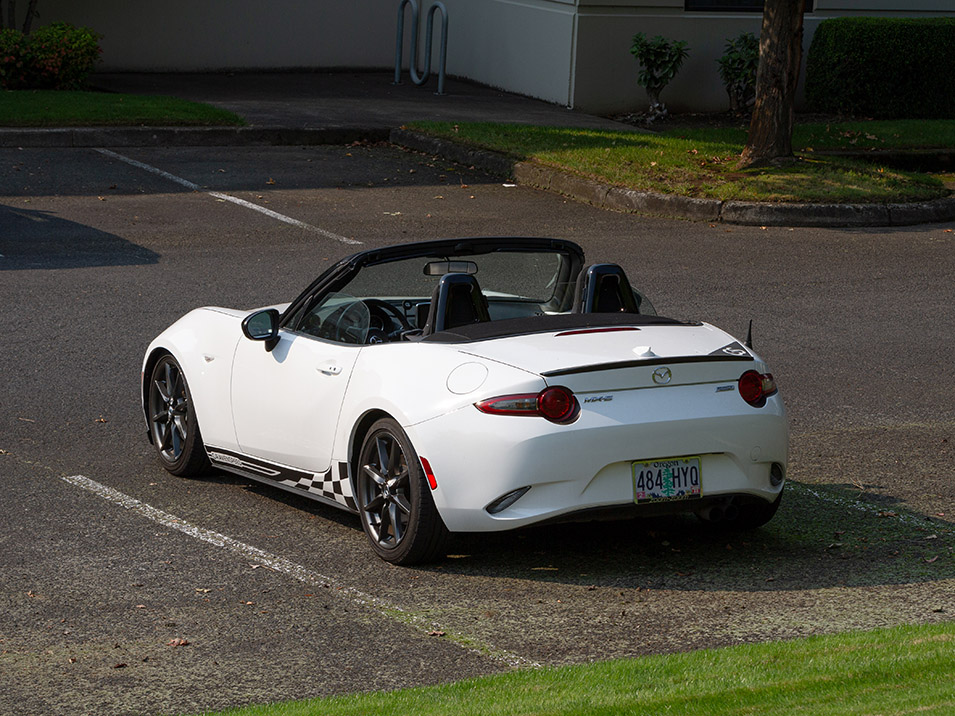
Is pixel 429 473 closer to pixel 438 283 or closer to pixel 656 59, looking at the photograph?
pixel 438 283

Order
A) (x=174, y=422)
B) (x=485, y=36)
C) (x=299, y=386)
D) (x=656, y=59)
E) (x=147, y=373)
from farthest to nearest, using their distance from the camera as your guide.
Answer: (x=485, y=36), (x=656, y=59), (x=147, y=373), (x=174, y=422), (x=299, y=386)

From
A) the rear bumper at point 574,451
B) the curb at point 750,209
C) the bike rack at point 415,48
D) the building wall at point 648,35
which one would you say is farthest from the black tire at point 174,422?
the bike rack at point 415,48

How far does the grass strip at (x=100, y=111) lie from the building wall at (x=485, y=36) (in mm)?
4588

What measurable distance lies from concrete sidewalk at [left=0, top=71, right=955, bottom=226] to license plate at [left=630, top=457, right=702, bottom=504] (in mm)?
Answer: 9107

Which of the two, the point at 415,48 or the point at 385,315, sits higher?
the point at 415,48

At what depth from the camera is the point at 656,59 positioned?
67.5ft

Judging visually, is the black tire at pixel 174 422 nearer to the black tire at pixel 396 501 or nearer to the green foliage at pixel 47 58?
the black tire at pixel 396 501

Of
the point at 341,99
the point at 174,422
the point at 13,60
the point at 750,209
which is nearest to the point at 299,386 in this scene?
the point at 174,422

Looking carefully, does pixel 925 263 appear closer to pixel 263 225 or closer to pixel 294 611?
pixel 263 225

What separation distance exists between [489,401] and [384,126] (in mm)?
13640

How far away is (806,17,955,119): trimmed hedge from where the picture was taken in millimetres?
21141

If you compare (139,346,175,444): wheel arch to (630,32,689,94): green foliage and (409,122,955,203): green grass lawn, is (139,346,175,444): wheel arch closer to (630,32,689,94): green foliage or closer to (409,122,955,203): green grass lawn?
(409,122,955,203): green grass lawn

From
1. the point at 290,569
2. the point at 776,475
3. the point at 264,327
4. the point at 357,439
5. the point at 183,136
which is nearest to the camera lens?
the point at 290,569

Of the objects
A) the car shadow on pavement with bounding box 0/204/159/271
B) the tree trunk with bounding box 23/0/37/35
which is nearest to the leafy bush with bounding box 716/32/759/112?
the tree trunk with bounding box 23/0/37/35
